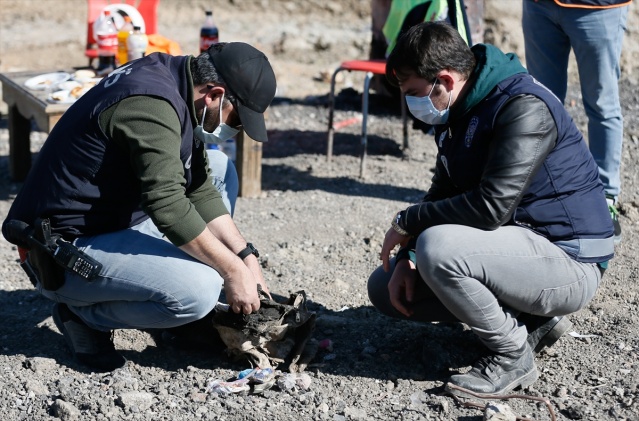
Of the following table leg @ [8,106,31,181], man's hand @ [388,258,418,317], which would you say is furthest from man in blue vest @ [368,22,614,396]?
table leg @ [8,106,31,181]

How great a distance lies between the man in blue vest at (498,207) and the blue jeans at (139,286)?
2.44ft

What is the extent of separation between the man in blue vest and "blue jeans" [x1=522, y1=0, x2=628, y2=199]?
1625 mm

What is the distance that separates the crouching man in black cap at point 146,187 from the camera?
10.5 feet

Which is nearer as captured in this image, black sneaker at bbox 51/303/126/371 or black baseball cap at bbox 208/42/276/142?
black baseball cap at bbox 208/42/276/142

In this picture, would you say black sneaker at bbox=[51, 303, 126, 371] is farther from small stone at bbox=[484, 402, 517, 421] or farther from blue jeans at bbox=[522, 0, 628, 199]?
blue jeans at bbox=[522, 0, 628, 199]

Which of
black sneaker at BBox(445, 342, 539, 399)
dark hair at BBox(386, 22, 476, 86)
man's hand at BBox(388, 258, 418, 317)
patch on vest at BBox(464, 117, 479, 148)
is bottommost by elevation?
black sneaker at BBox(445, 342, 539, 399)

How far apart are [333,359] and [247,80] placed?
121cm

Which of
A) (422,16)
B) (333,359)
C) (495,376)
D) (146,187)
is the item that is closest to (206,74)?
(146,187)

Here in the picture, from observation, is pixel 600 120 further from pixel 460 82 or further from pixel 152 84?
pixel 152 84

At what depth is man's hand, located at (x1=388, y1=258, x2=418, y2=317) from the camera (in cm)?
353

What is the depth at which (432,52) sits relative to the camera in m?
3.16

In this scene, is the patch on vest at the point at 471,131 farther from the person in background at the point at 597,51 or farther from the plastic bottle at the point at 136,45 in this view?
the plastic bottle at the point at 136,45

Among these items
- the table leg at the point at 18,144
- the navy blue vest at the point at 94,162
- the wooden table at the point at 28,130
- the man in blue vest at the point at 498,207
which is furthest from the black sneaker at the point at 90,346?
the table leg at the point at 18,144

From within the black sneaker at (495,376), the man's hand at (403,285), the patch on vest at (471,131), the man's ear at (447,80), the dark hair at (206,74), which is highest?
the man's ear at (447,80)
